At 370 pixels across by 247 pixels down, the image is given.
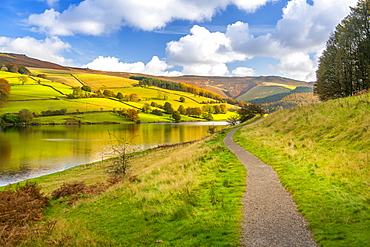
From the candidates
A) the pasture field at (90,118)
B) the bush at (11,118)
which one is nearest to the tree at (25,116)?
the bush at (11,118)

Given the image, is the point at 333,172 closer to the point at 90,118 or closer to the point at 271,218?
the point at 271,218

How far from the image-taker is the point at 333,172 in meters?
12.4

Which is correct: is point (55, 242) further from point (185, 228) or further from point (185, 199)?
point (185, 199)

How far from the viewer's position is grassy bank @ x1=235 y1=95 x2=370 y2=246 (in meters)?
7.31

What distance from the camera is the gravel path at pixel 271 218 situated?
6781 mm

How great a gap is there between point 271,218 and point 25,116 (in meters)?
129

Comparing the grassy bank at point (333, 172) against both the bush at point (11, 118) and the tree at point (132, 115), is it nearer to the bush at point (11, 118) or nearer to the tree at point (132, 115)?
the tree at point (132, 115)

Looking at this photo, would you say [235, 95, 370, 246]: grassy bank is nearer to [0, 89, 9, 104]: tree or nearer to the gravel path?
the gravel path

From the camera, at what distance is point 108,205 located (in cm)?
1317

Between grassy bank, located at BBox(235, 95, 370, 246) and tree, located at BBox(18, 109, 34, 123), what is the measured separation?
118519 mm

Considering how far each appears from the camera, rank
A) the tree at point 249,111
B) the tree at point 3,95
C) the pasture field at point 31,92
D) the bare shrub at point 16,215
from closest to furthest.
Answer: the bare shrub at point 16,215, the tree at point 249,111, the tree at point 3,95, the pasture field at point 31,92

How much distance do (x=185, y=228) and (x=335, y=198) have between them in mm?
5603

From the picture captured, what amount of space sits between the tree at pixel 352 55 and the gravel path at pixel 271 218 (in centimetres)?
4546

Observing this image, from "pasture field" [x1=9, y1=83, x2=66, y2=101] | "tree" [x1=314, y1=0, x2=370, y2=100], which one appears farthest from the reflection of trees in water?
"pasture field" [x1=9, y1=83, x2=66, y2=101]
